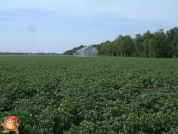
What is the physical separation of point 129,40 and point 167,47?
81.0 feet

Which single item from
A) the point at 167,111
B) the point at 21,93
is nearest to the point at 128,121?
the point at 167,111

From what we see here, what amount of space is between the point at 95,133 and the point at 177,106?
12.5 feet

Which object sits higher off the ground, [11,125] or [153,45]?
[153,45]

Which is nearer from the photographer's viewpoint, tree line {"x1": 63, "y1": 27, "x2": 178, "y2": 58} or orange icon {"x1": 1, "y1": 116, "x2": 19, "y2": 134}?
orange icon {"x1": 1, "y1": 116, "x2": 19, "y2": 134}

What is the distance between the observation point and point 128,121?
6703 mm

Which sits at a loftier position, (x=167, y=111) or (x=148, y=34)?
(x=148, y=34)

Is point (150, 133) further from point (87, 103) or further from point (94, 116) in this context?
point (87, 103)

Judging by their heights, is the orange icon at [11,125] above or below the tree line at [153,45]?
below

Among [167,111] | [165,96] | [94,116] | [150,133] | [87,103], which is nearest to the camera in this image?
[150,133]

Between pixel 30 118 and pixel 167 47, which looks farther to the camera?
pixel 167 47

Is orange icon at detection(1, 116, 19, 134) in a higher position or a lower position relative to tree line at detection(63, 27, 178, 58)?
lower

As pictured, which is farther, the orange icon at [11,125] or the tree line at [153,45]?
the tree line at [153,45]

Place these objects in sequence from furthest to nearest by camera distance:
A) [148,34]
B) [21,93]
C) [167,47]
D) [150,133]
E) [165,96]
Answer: [148,34], [167,47], [21,93], [165,96], [150,133]

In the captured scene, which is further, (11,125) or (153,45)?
(153,45)
